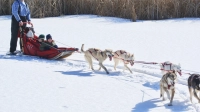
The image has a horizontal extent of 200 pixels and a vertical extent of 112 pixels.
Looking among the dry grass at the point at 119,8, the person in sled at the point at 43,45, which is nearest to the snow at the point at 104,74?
the person in sled at the point at 43,45

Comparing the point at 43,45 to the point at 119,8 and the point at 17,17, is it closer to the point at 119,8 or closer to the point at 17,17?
the point at 17,17

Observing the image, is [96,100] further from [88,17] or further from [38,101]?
[88,17]

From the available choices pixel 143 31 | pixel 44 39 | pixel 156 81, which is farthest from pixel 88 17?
pixel 156 81

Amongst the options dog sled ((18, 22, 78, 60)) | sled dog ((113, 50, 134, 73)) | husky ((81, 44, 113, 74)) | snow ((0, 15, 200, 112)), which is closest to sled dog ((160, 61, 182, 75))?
snow ((0, 15, 200, 112))

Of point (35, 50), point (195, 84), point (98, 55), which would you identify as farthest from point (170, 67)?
point (35, 50)

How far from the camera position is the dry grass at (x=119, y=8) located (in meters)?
11.0

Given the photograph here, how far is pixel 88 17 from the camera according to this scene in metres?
11.8

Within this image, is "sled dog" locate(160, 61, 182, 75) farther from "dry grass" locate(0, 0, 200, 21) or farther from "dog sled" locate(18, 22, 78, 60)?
"dry grass" locate(0, 0, 200, 21)

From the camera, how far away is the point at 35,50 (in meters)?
7.28

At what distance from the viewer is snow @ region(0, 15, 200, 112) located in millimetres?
4535

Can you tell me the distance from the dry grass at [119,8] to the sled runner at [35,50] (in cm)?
433

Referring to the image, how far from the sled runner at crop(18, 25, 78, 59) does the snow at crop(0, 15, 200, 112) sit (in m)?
0.15

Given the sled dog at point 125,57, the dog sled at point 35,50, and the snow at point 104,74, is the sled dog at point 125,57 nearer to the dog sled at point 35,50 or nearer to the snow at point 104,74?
the snow at point 104,74

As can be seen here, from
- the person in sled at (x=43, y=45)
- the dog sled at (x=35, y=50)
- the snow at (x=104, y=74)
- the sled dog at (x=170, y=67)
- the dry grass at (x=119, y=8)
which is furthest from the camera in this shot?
the dry grass at (x=119, y=8)
